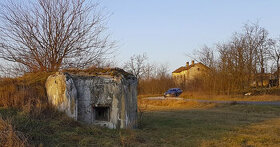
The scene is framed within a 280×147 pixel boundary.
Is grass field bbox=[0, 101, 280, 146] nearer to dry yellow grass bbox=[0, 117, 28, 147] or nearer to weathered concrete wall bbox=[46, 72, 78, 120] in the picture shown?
dry yellow grass bbox=[0, 117, 28, 147]

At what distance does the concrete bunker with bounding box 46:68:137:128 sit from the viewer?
8.80 m

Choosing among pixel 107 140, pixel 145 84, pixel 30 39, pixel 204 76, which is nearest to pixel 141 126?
pixel 107 140

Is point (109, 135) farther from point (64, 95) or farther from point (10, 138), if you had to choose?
point (10, 138)

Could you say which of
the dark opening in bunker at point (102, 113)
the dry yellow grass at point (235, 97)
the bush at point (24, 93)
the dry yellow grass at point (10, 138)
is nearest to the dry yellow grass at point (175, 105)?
the dry yellow grass at point (235, 97)

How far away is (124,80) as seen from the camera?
920cm

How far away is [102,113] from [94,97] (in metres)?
0.83

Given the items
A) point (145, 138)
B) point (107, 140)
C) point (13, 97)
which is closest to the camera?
point (107, 140)

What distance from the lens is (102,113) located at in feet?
31.4

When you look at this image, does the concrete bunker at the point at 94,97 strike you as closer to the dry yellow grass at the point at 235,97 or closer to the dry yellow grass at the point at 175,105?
the dry yellow grass at the point at 175,105

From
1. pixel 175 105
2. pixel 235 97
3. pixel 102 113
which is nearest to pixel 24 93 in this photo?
pixel 102 113

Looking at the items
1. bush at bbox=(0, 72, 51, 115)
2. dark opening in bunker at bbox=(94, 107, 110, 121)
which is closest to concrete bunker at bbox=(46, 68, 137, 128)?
dark opening in bunker at bbox=(94, 107, 110, 121)

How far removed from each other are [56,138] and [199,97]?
2560 centimetres

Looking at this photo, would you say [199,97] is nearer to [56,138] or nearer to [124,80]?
[124,80]

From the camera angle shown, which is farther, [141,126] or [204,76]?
[204,76]
